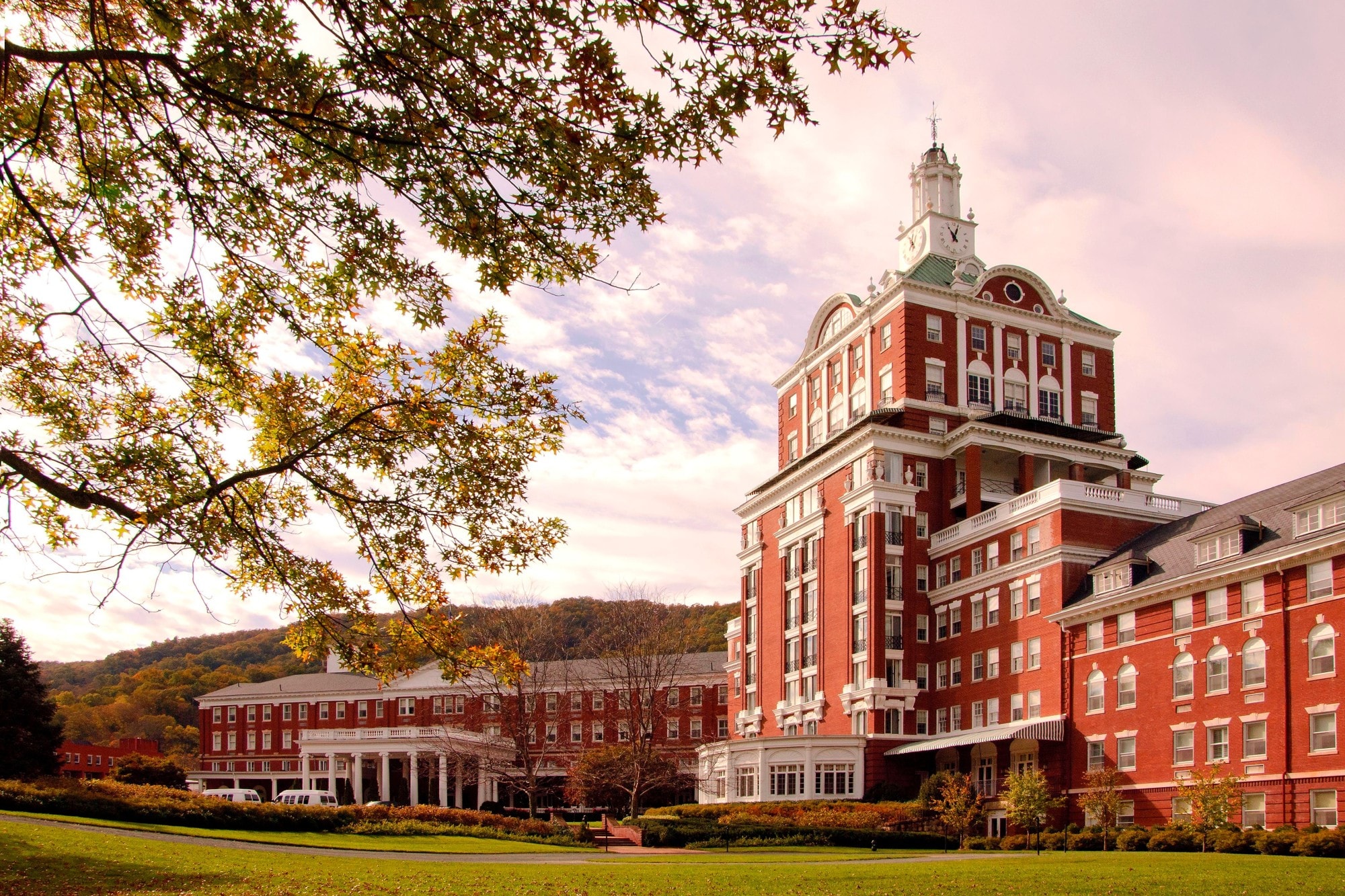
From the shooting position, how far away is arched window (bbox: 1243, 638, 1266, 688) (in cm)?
3888

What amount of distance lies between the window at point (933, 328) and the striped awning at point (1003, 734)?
20648 millimetres

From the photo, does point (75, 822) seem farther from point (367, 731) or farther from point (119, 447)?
point (367, 731)

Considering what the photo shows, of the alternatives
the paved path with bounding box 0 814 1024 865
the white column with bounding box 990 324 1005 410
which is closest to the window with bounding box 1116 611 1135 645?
the paved path with bounding box 0 814 1024 865

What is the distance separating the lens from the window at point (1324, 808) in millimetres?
35406

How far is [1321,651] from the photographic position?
3675cm

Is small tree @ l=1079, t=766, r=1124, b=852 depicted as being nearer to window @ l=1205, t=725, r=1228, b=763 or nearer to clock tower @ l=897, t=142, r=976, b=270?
window @ l=1205, t=725, r=1228, b=763

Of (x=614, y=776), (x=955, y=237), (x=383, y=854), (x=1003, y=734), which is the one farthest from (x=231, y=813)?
(x=955, y=237)

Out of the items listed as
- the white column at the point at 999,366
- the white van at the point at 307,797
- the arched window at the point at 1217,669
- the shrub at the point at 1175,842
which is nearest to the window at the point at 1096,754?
the arched window at the point at 1217,669

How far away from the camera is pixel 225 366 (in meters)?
13.3

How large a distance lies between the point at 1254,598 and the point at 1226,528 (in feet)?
9.17

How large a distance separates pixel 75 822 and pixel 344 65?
27.8 meters

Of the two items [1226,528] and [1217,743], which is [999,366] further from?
[1217,743]

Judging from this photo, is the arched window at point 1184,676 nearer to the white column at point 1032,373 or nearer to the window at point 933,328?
the white column at point 1032,373

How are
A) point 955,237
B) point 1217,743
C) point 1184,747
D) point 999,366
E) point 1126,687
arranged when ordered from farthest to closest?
point 955,237 < point 999,366 < point 1126,687 < point 1184,747 < point 1217,743
